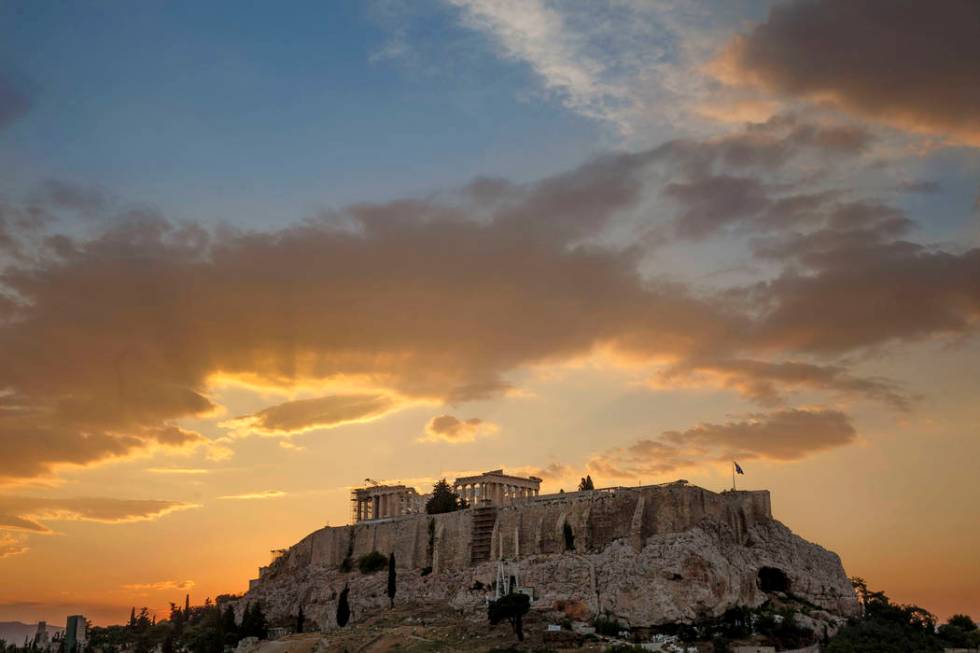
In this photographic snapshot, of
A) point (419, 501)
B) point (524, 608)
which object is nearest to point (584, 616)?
point (524, 608)

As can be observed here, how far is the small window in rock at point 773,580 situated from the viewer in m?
74.8

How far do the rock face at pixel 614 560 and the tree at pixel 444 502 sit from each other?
3.72 metres

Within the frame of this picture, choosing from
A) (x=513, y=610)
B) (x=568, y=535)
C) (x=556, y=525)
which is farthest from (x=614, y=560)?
(x=513, y=610)

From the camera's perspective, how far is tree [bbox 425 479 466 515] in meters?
95.1

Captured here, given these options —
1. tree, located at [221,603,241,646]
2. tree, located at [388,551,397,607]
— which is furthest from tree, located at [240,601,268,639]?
tree, located at [388,551,397,607]

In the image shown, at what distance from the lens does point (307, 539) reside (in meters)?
Result: 101

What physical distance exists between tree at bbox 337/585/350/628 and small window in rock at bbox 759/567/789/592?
35.5 m

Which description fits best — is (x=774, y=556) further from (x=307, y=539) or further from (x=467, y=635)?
(x=307, y=539)

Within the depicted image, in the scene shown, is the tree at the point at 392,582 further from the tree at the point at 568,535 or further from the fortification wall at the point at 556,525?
the tree at the point at 568,535

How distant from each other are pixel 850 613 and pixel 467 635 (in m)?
30.0

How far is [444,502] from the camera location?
313ft

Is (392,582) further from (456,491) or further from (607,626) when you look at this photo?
(607,626)

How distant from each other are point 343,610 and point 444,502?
14.7 meters

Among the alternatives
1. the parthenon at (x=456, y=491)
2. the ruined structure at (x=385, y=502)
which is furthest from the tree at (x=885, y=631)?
the ruined structure at (x=385, y=502)
